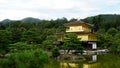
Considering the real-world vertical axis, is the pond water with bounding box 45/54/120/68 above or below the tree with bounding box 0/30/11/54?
below

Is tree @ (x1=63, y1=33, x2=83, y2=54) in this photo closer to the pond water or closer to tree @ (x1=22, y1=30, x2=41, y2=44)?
the pond water

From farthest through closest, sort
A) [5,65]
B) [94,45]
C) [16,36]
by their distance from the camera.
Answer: [94,45] → [16,36] → [5,65]

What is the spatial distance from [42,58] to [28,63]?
0.77m

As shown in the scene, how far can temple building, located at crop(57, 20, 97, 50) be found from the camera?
42.4 metres

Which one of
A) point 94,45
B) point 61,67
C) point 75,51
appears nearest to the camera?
point 61,67

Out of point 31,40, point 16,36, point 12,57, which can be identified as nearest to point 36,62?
point 12,57

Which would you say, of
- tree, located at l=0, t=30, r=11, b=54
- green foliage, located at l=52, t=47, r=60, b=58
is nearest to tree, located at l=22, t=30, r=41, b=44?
tree, located at l=0, t=30, r=11, b=54

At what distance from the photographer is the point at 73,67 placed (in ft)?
75.7

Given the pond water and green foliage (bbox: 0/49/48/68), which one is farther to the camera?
the pond water

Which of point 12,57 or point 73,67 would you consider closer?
point 12,57

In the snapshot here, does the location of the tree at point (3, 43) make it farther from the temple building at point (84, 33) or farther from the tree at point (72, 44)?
the temple building at point (84, 33)

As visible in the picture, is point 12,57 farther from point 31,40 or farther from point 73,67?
point 31,40

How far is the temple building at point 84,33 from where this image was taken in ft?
139

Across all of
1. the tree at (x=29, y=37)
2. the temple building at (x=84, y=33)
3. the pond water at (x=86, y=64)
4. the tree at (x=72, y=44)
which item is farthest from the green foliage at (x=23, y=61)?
the temple building at (x=84, y=33)
